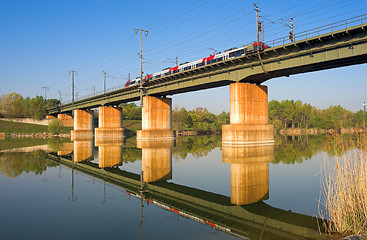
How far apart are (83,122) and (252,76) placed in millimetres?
68508

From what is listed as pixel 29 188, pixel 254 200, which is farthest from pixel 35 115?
pixel 254 200

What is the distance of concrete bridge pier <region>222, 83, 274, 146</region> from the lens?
129 ft

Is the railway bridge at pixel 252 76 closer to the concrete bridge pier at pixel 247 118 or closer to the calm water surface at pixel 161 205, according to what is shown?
the concrete bridge pier at pixel 247 118

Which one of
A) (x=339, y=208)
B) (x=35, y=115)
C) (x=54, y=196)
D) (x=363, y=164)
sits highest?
(x=35, y=115)

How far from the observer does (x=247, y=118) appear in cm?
4100

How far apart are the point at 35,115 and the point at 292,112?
11179cm

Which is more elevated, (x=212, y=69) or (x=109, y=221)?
(x=212, y=69)

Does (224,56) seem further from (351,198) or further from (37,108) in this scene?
(37,108)

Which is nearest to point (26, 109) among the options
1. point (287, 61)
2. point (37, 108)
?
point (37, 108)

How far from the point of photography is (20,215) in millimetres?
9648

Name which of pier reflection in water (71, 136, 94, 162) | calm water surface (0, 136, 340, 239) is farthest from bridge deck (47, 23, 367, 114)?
pier reflection in water (71, 136, 94, 162)

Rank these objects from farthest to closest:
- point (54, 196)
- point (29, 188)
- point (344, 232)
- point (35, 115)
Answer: point (35, 115)
point (29, 188)
point (54, 196)
point (344, 232)

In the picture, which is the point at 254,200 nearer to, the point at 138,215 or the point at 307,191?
the point at 307,191

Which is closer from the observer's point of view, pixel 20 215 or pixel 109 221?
pixel 109 221
